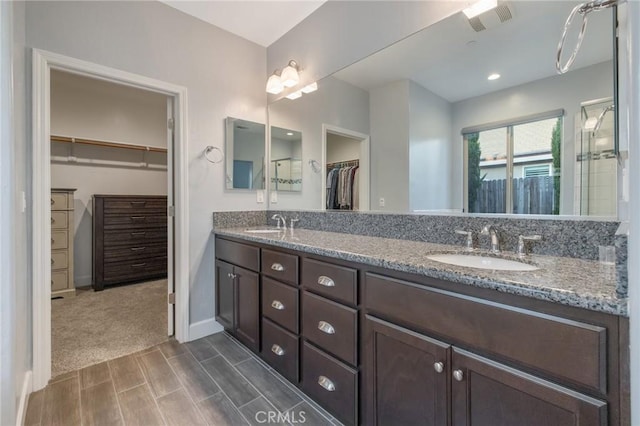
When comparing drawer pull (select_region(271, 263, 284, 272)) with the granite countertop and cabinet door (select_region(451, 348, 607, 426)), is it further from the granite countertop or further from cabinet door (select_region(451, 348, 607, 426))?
cabinet door (select_region(451, 348, 607, 426))

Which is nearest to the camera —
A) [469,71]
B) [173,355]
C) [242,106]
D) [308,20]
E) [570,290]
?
[570,290]

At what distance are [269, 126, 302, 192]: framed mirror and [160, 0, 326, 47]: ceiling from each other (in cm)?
82

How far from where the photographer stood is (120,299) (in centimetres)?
311

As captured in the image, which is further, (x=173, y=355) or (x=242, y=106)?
(x=242, y=106)

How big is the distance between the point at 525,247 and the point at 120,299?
12.1 ft

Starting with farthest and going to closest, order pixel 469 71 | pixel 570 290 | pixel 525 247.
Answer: pixel 469 71, pixel 525 247, pixel 570 290

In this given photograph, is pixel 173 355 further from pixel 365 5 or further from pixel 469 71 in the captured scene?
pixel 365 5

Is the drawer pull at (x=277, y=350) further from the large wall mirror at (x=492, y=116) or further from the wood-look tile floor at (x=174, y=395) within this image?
the large wall mirror at (x=492, y=116)

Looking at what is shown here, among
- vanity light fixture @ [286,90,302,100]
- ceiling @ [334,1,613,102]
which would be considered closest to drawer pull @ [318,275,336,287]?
ceiling @ [334,1,613,102]

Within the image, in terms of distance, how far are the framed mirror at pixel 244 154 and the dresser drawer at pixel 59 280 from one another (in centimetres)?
240

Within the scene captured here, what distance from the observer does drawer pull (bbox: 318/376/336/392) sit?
133cm

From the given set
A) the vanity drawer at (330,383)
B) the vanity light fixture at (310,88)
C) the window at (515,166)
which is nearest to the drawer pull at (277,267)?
the vanity drawer at (330,383)

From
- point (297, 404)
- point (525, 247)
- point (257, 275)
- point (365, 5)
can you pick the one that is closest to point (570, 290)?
point (525, 247)

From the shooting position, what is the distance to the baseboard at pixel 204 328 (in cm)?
225
